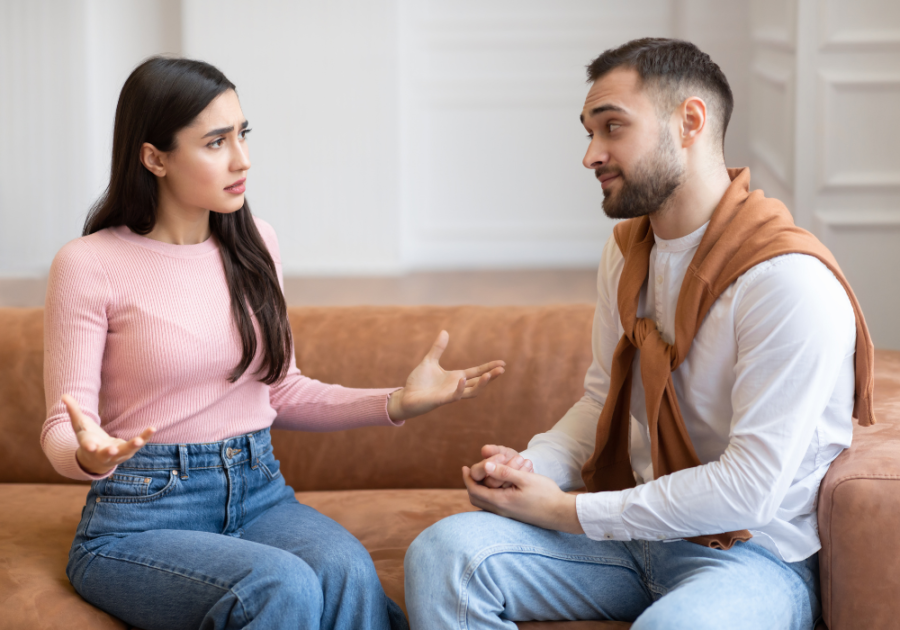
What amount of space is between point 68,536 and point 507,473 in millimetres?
886

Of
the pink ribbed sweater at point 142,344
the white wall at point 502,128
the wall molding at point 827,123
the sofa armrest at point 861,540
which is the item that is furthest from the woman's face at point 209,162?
the white wall at point 502,128

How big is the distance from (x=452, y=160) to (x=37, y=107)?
2.12 metres

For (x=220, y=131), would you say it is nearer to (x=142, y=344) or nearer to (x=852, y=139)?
(x=142, y=344)

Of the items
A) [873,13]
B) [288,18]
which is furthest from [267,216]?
[873,13]

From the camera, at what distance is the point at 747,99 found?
445 centimetres

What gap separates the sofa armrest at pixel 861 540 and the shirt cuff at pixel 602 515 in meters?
0.30

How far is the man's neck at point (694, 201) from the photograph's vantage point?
143 centimetres

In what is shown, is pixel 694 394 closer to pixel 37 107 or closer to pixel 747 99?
pixel 747 99

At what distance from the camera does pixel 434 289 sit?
437 centimetres

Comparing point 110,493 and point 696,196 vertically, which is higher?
point 696,196

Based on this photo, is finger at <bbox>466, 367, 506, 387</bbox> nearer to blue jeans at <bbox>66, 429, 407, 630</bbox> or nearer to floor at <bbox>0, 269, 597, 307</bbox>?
blue jeans at <bbox>66, 429, 407, 630</bbox>

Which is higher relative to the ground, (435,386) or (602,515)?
(435,386)

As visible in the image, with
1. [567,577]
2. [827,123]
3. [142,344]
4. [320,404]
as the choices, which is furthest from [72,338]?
[827,123]

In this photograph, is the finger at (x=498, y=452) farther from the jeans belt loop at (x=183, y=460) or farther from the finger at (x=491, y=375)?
the jeans belt loop at (x=183, y=460)
